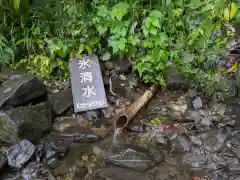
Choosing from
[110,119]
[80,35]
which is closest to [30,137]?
[110,119]

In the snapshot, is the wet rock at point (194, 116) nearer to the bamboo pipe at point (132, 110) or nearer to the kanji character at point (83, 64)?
the bamboo pipe at point (132, 110)

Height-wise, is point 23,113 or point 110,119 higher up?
point 23,113

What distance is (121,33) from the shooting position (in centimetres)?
514

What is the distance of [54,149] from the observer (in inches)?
166

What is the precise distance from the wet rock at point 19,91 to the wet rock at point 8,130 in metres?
0.34

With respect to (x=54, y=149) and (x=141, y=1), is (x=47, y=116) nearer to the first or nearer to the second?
(x=54, y=149)

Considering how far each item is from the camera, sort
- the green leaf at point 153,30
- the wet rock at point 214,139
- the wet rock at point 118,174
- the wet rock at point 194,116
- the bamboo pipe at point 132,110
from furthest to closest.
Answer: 1. the green leaf at point 153,30
2. the wet rock at point 194,116
3. the bamboo pipe at point 132,110
4. the wet rock at point 214,139
5. the wet rock at point 118,174

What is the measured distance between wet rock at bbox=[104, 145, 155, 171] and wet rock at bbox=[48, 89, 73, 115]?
3.63 ft

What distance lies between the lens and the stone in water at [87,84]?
4805 mm

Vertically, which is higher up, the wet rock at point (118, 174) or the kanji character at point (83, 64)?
the kanji character at point (83, 64)

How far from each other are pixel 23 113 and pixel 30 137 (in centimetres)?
34

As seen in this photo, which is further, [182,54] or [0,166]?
[182,54]

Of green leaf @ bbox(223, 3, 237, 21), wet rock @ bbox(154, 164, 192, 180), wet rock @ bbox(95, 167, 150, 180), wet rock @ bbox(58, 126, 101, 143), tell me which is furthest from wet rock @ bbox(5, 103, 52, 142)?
green leaf @ bbox(223, 3, 237, 21)

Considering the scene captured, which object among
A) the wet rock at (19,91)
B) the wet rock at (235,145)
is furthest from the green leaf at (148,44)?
the wet rock at (235,145)
